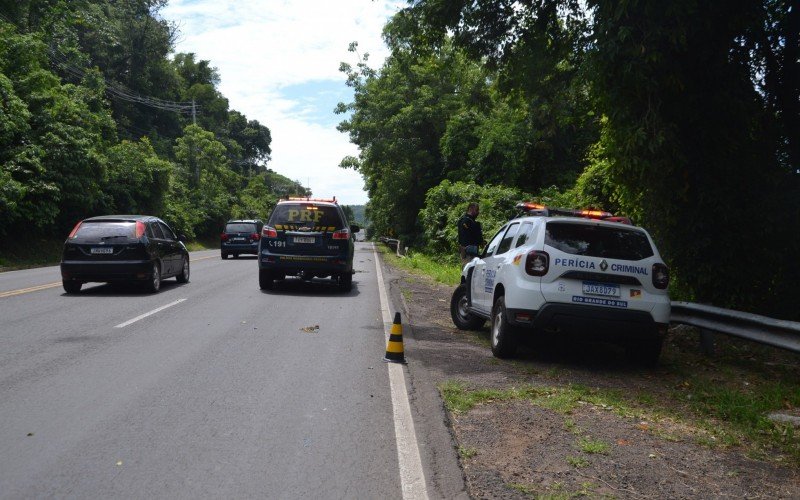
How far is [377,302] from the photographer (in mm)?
13766

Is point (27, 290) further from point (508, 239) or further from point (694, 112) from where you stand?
point (694, 112)

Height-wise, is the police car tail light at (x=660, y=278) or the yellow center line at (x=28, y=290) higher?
the police car tail light at (x=660, y=278)

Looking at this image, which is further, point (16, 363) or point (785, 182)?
point (785, 182)

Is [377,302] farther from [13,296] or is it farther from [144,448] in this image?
[144,448]

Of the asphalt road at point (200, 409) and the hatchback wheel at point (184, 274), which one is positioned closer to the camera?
the asphalt road at point (200, 409)

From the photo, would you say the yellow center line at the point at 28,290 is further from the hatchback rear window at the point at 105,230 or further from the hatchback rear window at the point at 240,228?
the hatchback rear window at the point at 240,228

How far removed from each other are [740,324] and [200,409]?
5.68 meters

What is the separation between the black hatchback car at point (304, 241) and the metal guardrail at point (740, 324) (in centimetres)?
782

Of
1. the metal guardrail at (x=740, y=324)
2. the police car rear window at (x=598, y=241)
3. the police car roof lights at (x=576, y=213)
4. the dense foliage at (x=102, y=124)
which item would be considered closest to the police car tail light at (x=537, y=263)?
the police car rear window at (x=598, y=241)

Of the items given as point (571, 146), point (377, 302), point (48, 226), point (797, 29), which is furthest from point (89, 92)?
point (797, 29)

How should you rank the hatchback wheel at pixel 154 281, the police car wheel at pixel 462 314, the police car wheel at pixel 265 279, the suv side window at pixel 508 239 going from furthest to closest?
the police car wheel at pixel 265 279 → the hatchback wheel at pixel 154 281 → the police car wheel at pixel 462 314 → the suv side window at pixel 508 239

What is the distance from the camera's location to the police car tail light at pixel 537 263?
24.5 feet

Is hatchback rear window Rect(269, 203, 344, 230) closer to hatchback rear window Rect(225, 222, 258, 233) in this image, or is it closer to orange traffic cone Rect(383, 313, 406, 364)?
orange traffic cone Rect(383, 313, 406, 364)

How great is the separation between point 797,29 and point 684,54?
177cm
